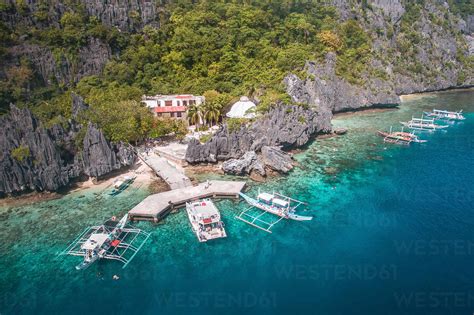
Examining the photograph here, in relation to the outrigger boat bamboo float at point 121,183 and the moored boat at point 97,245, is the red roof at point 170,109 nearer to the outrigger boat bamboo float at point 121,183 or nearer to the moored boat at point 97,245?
the outrigger boat bamboo float at point 121,183

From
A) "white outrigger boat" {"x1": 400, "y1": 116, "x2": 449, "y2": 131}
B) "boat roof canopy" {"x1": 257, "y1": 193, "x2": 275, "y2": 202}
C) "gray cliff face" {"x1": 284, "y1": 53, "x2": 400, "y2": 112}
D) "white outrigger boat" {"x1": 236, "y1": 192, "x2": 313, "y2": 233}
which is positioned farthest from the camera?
"gray cliff face" {"x1": 284, "y1": 53, "x2": 400, "y2": 112}

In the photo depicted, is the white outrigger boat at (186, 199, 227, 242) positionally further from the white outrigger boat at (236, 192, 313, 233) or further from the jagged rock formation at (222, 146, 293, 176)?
the jagged rock formation at (222, 146, 293, 176)

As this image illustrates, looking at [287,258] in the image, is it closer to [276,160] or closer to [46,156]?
[276,160]

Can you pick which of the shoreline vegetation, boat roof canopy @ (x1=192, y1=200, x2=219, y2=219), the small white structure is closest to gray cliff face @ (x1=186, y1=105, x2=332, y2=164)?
the shoreline vegetation

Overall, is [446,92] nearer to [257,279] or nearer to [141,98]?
[141,98]

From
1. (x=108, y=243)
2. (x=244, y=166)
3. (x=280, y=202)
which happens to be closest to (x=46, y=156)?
(x=108, y=243)

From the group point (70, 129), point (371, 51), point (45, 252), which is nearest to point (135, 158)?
point (70, 129)
